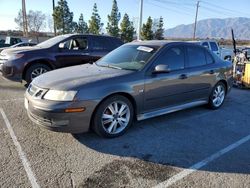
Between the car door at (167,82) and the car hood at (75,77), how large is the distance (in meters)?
0.50

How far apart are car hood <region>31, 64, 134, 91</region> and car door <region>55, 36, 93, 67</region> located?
329 cm

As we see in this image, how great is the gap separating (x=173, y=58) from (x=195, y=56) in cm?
74

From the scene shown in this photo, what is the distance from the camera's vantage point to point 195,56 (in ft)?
19.4

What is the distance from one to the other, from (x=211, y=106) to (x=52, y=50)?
4.69 m

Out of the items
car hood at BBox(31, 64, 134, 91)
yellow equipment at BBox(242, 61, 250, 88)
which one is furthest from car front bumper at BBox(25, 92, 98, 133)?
yellow equipment at BBox(242, 61, 250, 88)

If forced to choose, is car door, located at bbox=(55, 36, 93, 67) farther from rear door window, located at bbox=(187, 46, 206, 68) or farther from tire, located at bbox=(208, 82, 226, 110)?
tire, located at bbox=(208, 82, 226, 110)

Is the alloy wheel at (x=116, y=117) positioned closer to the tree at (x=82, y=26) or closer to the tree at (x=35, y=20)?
the tree at (x=82, y=26)

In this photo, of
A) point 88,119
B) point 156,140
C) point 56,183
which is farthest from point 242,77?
point 56,183

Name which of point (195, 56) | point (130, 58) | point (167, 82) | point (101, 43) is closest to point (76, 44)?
point (101, 43)

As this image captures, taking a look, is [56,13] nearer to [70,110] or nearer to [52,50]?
[52,50]

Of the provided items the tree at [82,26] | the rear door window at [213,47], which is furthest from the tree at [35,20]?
the rear door window at [213,47]

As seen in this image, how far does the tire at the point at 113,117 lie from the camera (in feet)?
14.3

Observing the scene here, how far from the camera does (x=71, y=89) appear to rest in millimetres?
4121

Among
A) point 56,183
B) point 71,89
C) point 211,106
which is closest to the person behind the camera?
point 56,183
